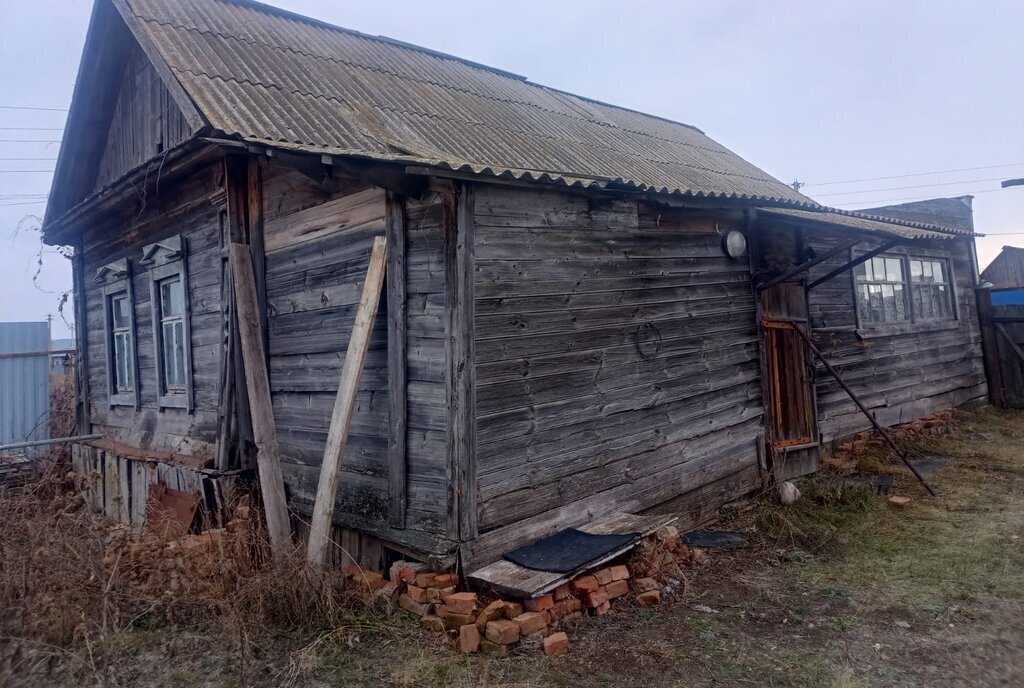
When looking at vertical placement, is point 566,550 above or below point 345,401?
below

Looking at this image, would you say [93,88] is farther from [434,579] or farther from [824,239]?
[824,239]

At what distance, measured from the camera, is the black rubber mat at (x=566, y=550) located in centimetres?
466

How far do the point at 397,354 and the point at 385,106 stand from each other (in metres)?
3.02

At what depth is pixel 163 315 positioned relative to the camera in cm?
768

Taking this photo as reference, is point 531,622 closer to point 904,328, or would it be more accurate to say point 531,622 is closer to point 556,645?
point 556,645

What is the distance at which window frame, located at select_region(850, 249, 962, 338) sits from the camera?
10.2 m

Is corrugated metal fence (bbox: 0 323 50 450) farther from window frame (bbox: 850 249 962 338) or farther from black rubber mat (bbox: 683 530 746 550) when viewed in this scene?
window frame (bbox: 850 249 962 338)

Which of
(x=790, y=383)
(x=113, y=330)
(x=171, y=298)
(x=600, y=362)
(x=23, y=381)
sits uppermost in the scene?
(x=171, y=298)

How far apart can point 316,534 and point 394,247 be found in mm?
2153

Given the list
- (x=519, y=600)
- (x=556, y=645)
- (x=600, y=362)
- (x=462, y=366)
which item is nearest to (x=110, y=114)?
(x=462, y=366)

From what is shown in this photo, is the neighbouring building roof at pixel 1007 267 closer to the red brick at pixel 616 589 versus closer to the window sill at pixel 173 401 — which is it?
the red brick at pixel 616 589

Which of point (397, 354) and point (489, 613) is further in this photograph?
point (397, 354)

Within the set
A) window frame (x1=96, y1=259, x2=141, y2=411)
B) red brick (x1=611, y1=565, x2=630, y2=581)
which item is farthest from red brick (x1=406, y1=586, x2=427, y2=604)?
window frame (x1=96, y1=259, x2=141, y2=411)

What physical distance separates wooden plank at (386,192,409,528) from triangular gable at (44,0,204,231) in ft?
9.79
